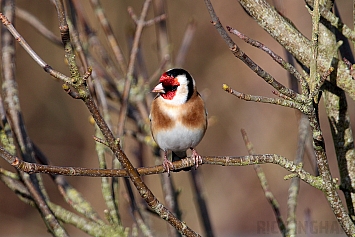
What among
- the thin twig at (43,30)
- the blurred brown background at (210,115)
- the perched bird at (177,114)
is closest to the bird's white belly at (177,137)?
the perched bird at (177,114)

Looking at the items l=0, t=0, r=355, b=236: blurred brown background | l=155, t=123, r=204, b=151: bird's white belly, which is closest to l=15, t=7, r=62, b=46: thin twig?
l=155, t=123, r=204, b=151: bird's white belly

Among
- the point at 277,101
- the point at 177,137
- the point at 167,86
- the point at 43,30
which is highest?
the point at 43,30

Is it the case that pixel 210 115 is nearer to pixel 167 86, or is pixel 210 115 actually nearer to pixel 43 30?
pixel 167 86

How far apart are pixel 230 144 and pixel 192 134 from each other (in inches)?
152

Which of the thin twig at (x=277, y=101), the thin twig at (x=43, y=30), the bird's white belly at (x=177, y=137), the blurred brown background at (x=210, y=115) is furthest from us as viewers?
the blurred brown background at (x=210, y=115)

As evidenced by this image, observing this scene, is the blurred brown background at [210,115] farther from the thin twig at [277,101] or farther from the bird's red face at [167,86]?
the thin twig at [277,101]

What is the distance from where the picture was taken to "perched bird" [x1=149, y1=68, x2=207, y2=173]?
2.57m

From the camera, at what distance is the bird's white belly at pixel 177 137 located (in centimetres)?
256

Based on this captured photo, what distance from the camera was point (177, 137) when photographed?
2.55 m

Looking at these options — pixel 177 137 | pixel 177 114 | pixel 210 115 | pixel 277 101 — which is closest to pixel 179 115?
pixel 177 114

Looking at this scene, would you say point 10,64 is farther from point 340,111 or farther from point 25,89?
point 25,89

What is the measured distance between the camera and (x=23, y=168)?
1387 mm

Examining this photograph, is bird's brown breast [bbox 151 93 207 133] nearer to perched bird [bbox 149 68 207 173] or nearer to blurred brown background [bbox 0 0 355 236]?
perched bird [bbox 149 68 207 173]

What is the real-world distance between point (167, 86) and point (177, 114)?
7.0 inches
